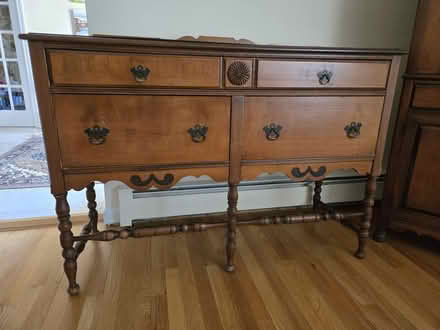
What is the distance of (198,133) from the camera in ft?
3.68

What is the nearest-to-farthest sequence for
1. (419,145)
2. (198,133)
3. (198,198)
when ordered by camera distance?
1. (198,133)
2. (419,145)
3. (198,198)

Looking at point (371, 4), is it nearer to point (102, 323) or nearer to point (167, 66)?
point (167, 66)

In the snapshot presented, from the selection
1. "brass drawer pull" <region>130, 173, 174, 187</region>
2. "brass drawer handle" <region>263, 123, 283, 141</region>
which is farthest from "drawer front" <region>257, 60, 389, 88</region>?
"brass drawer pull" <region>130, 173, 174, 187</region>

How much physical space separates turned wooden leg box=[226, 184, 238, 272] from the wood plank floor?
60mm

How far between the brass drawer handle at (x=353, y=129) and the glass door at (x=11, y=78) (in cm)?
417

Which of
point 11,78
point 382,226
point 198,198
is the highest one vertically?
point 11,78

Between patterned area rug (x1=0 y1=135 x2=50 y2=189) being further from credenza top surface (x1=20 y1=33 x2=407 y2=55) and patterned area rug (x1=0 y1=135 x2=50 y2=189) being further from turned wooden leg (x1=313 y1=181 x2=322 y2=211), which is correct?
turned wooden leg (x1=313 y1=181 x2=322 y2=211)

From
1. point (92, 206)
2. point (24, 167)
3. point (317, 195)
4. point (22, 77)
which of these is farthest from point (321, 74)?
point (22, 77)

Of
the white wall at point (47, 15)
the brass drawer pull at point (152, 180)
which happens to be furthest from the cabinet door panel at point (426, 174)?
the white wall at point (47, 15)

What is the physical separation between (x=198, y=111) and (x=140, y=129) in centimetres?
22

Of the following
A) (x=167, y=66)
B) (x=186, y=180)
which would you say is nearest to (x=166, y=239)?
(x=186, y=180)

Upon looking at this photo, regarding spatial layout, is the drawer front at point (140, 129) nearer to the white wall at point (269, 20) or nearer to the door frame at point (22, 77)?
the white wall at point (269, 20)

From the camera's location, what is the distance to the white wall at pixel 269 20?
146 centimetres

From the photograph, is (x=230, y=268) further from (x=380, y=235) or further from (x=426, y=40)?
(x=426, y=40)
